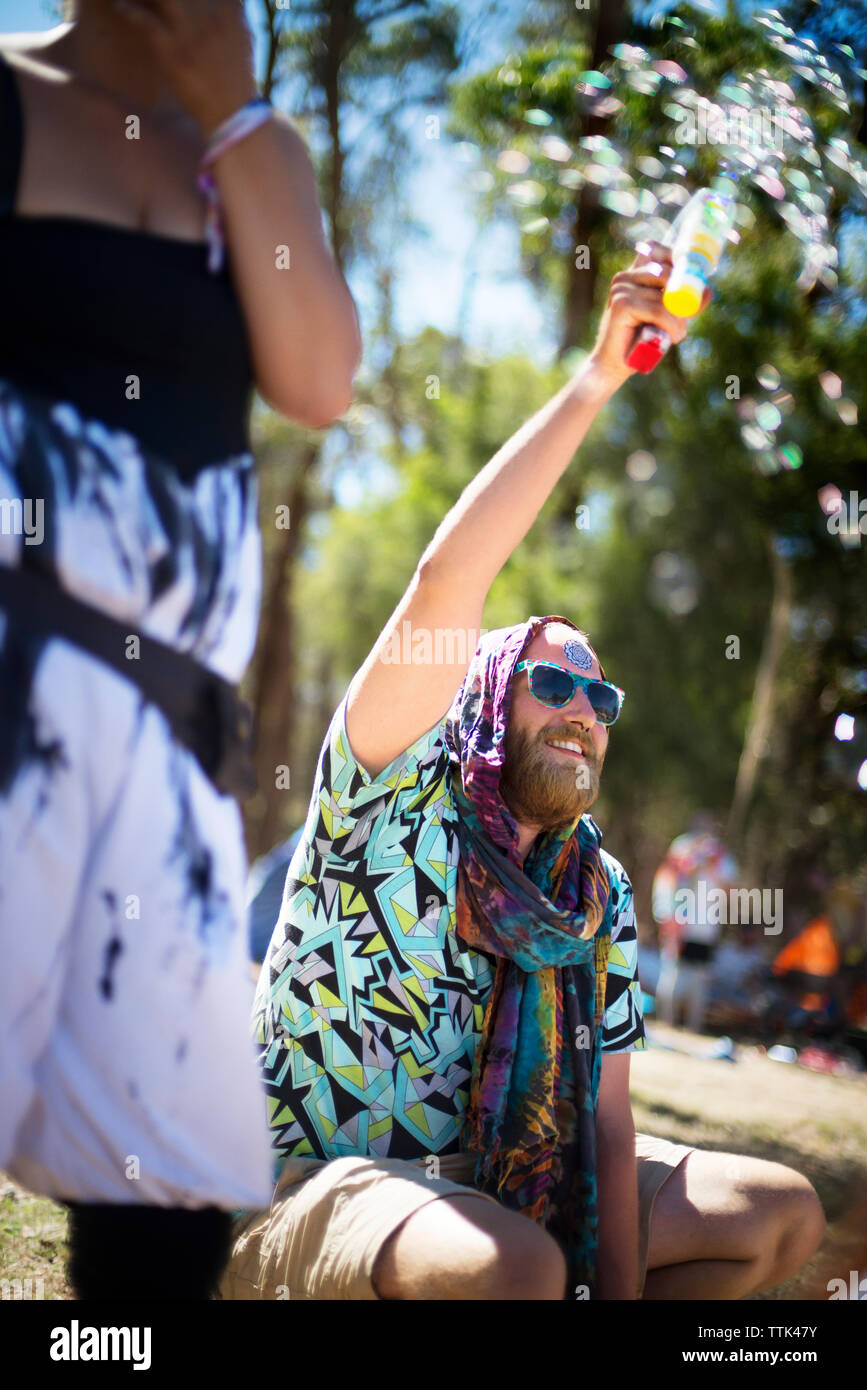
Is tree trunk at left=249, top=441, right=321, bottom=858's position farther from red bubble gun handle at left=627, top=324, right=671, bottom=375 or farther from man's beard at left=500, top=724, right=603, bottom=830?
red bubble gun handle at left=627, top=324, right=671, bottom=375

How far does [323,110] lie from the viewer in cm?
1077

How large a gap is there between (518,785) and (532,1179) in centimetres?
79

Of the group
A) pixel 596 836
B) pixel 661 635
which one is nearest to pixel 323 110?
pixel 661 635

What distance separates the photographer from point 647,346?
1980 millimetres

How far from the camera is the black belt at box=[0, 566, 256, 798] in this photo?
129 centimetres

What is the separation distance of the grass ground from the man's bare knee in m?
0.87

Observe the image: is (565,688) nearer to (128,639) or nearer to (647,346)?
(647,346)

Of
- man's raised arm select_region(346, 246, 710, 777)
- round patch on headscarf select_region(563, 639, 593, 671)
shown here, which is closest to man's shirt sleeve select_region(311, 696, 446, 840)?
man's raised arm select_region(346, 246, 710, 777)

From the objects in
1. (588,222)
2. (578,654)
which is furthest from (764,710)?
(578,654)

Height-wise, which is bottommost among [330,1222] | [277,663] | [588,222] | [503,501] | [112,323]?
[330,1222]

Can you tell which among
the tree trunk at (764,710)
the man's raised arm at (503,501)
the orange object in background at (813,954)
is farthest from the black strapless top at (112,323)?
the tree trunk at (764,710)

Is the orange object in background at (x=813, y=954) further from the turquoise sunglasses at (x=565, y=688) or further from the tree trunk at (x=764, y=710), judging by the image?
the turquoise sunglasses at (x=565, y=688)

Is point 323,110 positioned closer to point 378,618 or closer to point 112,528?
point 378,618

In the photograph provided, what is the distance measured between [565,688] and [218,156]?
1441mm
